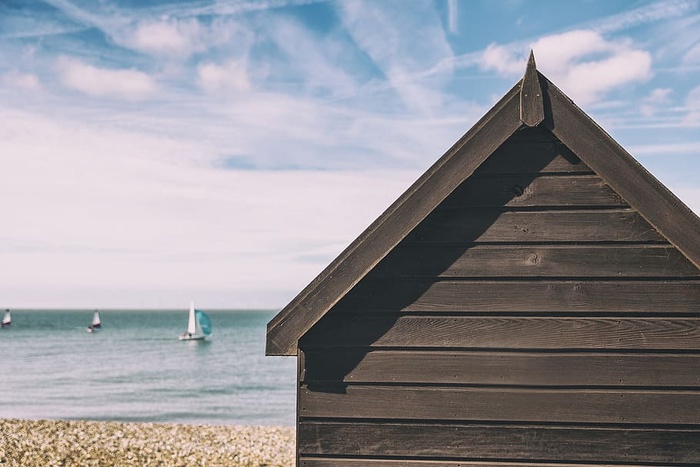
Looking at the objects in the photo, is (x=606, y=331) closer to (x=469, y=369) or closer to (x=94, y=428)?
(x=469, y=369)

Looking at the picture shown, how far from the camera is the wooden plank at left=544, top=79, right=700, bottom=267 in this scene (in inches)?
192

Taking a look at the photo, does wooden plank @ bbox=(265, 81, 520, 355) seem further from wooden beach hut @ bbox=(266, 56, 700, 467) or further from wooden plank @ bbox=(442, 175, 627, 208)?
wooden plank @ bbox=(442, 175, 627, 208)

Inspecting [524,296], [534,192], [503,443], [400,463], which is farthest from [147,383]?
[534,192]

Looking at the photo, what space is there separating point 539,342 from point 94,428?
22046 millimetres

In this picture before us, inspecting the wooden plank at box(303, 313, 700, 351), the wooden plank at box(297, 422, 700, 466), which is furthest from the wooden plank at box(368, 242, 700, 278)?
the wooden plank at box(297, 422, 700, 466)

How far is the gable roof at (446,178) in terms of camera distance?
16.5ft

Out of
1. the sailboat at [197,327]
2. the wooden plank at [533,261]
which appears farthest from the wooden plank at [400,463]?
the sailboat at [197,327]

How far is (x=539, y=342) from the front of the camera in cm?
517

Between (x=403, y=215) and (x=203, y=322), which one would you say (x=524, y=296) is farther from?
(x=203, y=322)

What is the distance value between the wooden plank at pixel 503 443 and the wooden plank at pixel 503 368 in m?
0.35

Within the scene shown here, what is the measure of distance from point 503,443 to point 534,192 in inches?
75.7

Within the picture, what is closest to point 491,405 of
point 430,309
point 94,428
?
point 430,309

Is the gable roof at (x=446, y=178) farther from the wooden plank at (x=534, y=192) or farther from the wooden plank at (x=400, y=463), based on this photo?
the wooden plank at (x=400, y=463)

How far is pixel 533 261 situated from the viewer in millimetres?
5219
